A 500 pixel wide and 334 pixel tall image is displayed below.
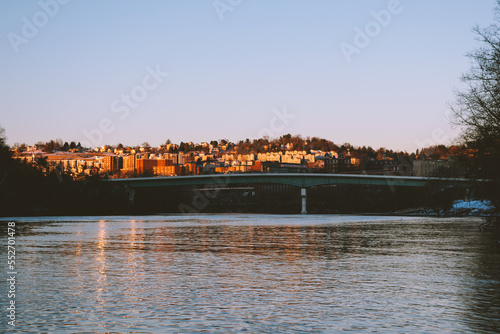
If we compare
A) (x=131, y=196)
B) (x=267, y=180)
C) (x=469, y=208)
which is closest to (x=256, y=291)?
(x=469, y=208)

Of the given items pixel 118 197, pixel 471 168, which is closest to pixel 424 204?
pixel 118 197

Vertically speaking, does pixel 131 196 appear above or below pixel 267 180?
below

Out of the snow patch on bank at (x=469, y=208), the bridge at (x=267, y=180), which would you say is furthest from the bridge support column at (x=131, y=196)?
the snow patch on bank at (x=469, y=208)

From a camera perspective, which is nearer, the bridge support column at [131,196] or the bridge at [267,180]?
the bridge at [267,180]

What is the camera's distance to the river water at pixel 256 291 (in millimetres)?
17016

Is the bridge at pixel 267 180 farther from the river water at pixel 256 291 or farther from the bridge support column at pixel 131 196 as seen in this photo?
the river water at pixel 256 291

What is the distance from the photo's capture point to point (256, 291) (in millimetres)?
22672

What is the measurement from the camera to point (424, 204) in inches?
5192

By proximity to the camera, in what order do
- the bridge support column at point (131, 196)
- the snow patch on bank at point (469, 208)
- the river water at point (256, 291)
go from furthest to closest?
the bridge support column at point (131, 196)
the snow patch on bank at point (469, 208)
the river water at point (256, 291)

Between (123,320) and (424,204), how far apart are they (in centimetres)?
12019

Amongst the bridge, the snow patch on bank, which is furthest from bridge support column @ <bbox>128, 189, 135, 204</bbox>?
the snow patch on bank

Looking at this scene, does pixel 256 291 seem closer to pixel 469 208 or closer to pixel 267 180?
pixel 469 208

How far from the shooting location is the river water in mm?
17016

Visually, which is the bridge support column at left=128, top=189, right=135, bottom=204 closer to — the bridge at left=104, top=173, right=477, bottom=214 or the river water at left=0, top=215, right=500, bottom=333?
the bridge at left=104, top=173, right=477, bottom=214
